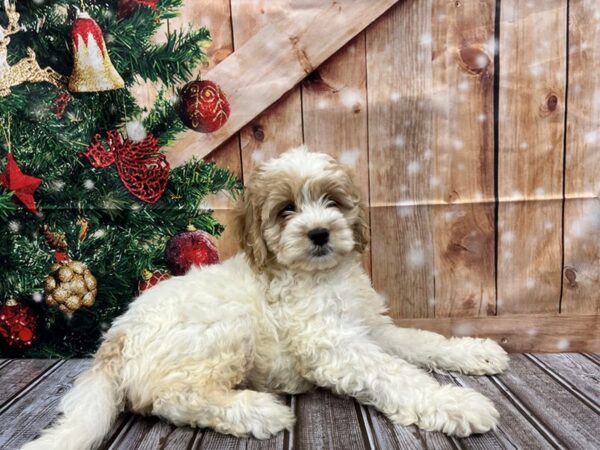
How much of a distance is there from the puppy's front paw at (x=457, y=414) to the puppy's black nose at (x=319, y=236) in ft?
2.74

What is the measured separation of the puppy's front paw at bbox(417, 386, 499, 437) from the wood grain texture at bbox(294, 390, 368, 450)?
30cm

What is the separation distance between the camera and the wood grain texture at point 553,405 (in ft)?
7.02

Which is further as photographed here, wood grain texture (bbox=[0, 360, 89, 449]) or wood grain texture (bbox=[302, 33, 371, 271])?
wood grain texture (bbox=[302, 33, 371, 271])

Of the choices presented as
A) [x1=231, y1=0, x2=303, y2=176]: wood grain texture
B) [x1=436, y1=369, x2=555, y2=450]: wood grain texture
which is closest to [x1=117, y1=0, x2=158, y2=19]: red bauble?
[x1=231, y1=0, x2=303, y2=176]: wood grain texture

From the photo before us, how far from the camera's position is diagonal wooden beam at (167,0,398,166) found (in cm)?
290

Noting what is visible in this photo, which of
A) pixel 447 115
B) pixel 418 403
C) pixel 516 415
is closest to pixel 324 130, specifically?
pixel 447 115

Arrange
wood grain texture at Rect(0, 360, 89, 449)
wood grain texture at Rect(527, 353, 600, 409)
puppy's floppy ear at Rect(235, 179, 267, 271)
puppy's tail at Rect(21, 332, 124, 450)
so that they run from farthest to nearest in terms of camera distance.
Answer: wood grain texture at Rect(527, 353, 600, 409) → puppy's floppy ear at Rect(235, 179, 267, 271) → wood grain texture at Rect(0, 360, 89, 449) → puppy's tail at Rect(21, 332, 124, 450)

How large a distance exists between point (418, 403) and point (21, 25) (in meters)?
3.02

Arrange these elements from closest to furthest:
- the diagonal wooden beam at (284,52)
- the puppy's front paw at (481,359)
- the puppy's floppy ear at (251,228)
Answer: the puppy's floppy ear at (251,228) < the puppy's front paw at (481,359) < the diagonal wooden beam at (284,52)

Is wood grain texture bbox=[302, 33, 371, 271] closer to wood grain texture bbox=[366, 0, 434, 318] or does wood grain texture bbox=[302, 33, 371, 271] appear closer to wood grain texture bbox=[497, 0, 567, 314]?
wood grain texture bbox=[366, 0, 434, 318]

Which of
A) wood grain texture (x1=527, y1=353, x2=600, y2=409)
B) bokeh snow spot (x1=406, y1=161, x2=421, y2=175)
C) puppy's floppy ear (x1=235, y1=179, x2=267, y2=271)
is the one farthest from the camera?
bokeh snow spot (x1=406, y1=161, x2=421, y2=175)

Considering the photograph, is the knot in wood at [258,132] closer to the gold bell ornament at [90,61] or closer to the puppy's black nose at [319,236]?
the gold bell ornament at [90,61]

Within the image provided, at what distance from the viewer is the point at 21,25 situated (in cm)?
298

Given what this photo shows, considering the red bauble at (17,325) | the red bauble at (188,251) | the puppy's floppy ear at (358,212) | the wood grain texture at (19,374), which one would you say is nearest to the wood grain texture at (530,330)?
the puppy's floppy ear at (358,212)
